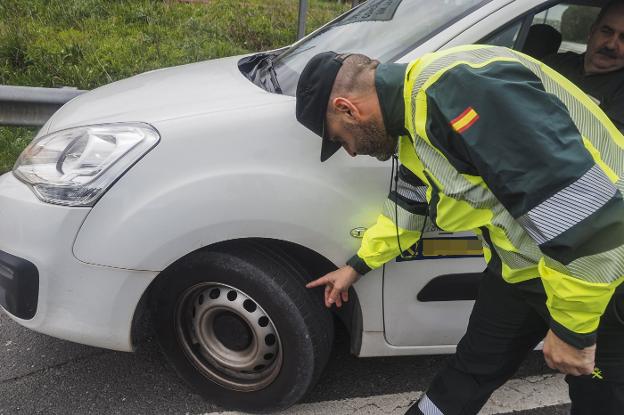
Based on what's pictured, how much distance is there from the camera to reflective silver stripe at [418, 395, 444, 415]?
1.70 metres

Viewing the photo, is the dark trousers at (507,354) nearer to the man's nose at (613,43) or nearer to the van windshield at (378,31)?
the van windshield at (378,31)

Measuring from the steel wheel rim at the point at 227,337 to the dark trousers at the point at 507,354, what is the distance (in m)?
0.61

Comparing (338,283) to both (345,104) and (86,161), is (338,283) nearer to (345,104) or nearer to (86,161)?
(345,104)

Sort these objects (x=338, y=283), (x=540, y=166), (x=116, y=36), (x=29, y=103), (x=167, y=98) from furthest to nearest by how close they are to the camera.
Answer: (x=116, y=36) < (x=29, y=103) < (x=167, y=98) < (x=338, y=283) < (x=540, y=166)

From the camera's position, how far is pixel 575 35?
2.54m

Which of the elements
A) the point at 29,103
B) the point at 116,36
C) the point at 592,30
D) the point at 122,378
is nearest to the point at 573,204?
the point at 592,30

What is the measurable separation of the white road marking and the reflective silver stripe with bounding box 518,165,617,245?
4.49 feet

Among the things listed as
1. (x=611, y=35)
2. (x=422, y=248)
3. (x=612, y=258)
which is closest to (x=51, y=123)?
(x=422, y=248)

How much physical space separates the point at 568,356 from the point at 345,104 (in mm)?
803

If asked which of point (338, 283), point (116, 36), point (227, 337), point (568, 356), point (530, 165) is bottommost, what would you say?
point (116, 36)

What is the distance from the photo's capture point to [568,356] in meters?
1.30

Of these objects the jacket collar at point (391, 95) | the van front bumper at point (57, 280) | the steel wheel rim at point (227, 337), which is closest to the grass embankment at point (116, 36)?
the van front bumper at point (57, 280)

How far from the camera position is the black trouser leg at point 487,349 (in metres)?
1.56

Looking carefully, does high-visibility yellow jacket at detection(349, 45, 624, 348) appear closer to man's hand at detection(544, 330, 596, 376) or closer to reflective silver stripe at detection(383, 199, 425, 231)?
man's hand at detection(544, 330, 596, 376)
